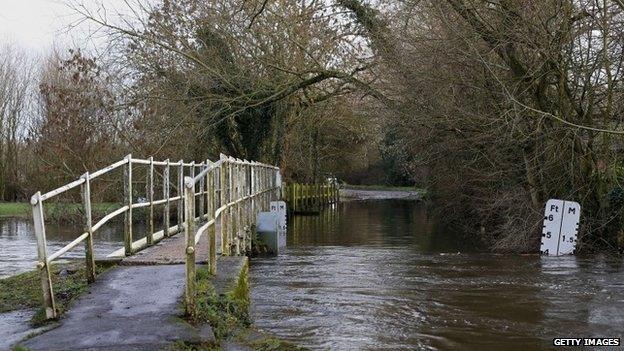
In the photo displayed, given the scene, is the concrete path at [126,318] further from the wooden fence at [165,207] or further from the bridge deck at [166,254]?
the bridge deck at [166,254]

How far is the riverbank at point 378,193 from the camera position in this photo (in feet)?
180

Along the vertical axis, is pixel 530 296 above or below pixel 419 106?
below

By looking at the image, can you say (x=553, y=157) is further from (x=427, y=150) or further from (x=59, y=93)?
(x=59, y=93)

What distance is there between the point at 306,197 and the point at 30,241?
716 inches

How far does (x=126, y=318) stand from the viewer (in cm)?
598

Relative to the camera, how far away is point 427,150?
20.7m

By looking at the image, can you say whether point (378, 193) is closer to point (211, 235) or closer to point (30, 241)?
point (30, 241)

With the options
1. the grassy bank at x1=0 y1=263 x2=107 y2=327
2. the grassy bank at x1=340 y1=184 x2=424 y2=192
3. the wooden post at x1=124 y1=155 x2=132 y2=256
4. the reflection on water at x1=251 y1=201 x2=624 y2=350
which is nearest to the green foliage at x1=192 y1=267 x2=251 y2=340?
the reflection on water at x1=251 y1=201 x2=624 y2=350

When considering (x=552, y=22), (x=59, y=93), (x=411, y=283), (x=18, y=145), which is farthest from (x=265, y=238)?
(x=18, y=145)

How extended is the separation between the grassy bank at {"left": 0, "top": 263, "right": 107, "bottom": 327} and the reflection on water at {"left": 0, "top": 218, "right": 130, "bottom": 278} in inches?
239

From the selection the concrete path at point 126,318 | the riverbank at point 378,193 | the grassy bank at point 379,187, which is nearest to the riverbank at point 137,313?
the concrete path at point 126,318

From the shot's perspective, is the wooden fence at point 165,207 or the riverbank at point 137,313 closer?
the riverbank at point 137,313

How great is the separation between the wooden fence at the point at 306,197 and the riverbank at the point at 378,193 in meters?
10.2

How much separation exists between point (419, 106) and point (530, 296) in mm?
7995
